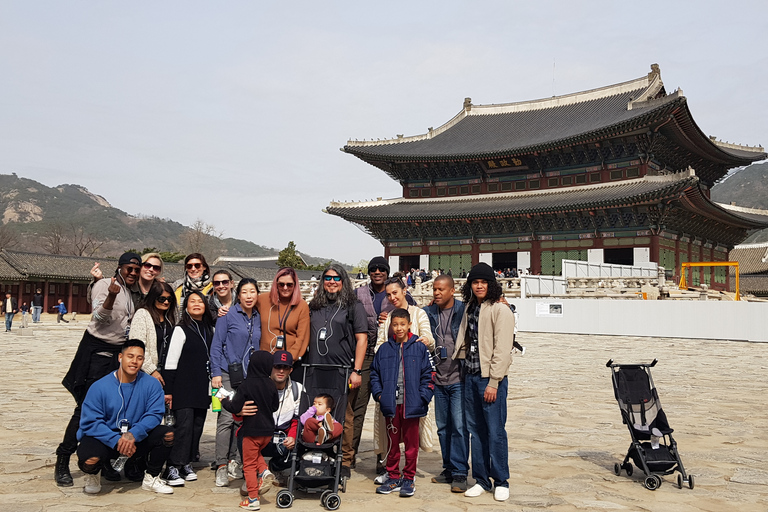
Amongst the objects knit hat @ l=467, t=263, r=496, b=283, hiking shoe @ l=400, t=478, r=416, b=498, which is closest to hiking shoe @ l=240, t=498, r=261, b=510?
hiking shoe @ l=400, t=478, r=416, b=498

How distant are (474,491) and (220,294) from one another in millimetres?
2980

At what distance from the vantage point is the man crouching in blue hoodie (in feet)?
16.7

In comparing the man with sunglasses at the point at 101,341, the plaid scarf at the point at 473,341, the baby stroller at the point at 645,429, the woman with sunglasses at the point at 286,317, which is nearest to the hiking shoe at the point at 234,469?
the man with sunglasses at the point at 101,341

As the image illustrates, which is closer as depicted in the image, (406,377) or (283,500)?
(283,500)

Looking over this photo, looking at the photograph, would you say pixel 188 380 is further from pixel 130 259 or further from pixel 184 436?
pixel 130 259

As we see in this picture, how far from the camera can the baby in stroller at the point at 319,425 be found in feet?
17.4

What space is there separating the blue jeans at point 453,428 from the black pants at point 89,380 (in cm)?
288

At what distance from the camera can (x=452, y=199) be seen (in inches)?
1452

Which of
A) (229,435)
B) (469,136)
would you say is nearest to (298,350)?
(229,435)

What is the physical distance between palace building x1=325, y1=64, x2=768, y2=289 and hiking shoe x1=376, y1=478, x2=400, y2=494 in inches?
965

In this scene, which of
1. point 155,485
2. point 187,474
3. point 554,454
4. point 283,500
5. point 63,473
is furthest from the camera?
point 554,454

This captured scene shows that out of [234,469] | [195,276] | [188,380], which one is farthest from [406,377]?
[195,276]

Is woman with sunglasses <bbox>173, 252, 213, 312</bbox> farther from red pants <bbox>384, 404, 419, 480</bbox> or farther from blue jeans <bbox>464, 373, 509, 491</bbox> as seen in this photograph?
blue jeans <bbox>464, 373, 509, 491</bbox>

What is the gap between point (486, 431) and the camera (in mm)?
5551
